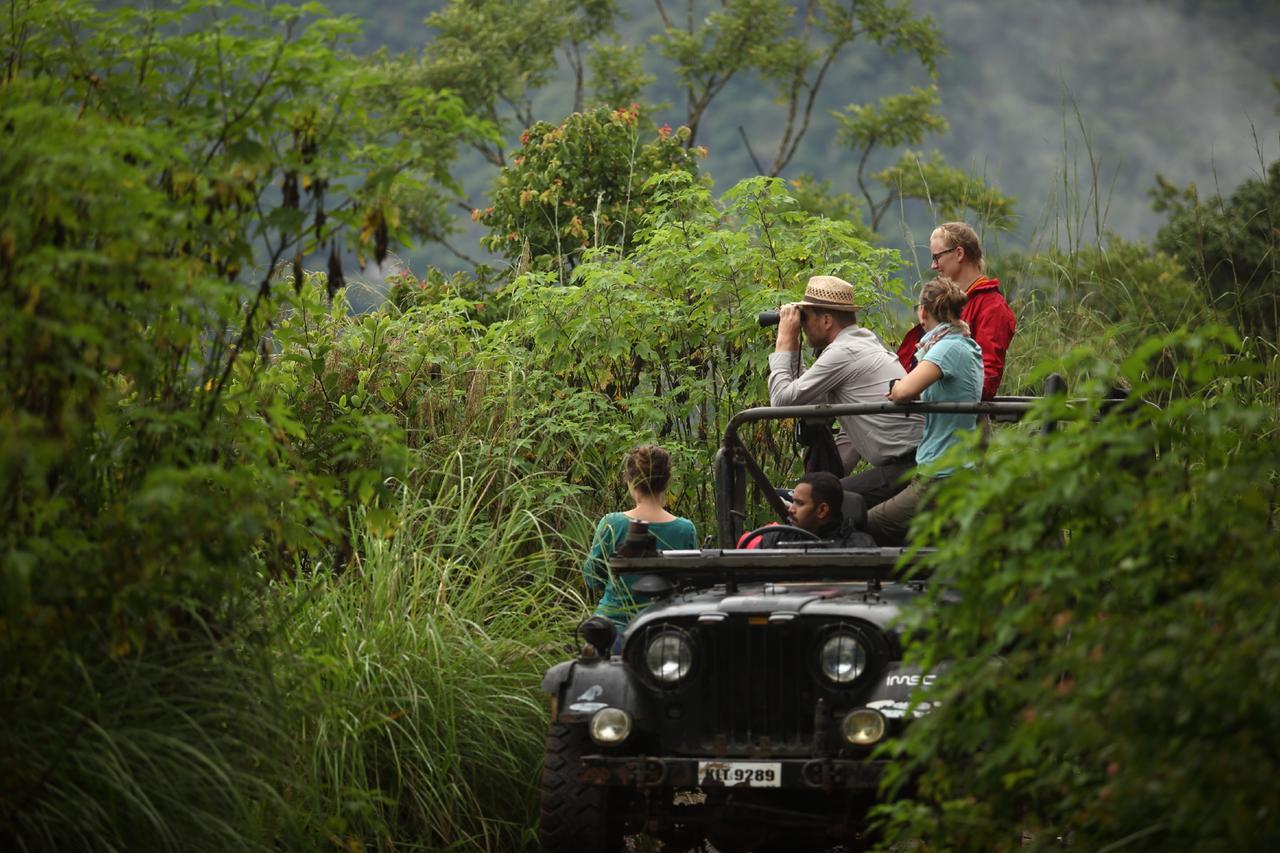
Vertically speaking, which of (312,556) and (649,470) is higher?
(649,470)

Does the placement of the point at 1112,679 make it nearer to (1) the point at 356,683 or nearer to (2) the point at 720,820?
(2) the point at 720,820

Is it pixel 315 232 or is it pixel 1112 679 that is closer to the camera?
pixel 1112 679

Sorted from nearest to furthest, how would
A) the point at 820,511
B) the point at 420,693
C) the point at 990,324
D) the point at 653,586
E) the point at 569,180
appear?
1. the point at 653,586
2. the point at 420,693
3. the point at 820,511
4. the point at 990,324
5. the point at 569,180

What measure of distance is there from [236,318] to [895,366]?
3208 millimetres

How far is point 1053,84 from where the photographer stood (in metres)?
154

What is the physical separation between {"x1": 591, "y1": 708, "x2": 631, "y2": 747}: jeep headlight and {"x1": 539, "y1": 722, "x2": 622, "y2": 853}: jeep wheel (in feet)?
0.33

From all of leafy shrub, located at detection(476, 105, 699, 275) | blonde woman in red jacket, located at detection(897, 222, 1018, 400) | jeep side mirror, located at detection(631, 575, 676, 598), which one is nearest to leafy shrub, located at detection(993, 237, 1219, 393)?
blonde woman in red jacket, located at detection(897, 222, 1018, 400)

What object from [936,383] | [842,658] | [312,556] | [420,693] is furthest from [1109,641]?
[936,383]

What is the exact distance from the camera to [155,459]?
558 centimetres

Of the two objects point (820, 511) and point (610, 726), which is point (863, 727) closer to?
point (610, 726)

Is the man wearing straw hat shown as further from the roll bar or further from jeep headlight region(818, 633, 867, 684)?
jeep headlight region(818, 633, 867, 684)

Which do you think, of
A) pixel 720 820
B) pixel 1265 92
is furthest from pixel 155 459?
pixel 1265 92

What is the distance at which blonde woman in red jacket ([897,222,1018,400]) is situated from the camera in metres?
8.11

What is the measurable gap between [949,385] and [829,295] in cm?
86
